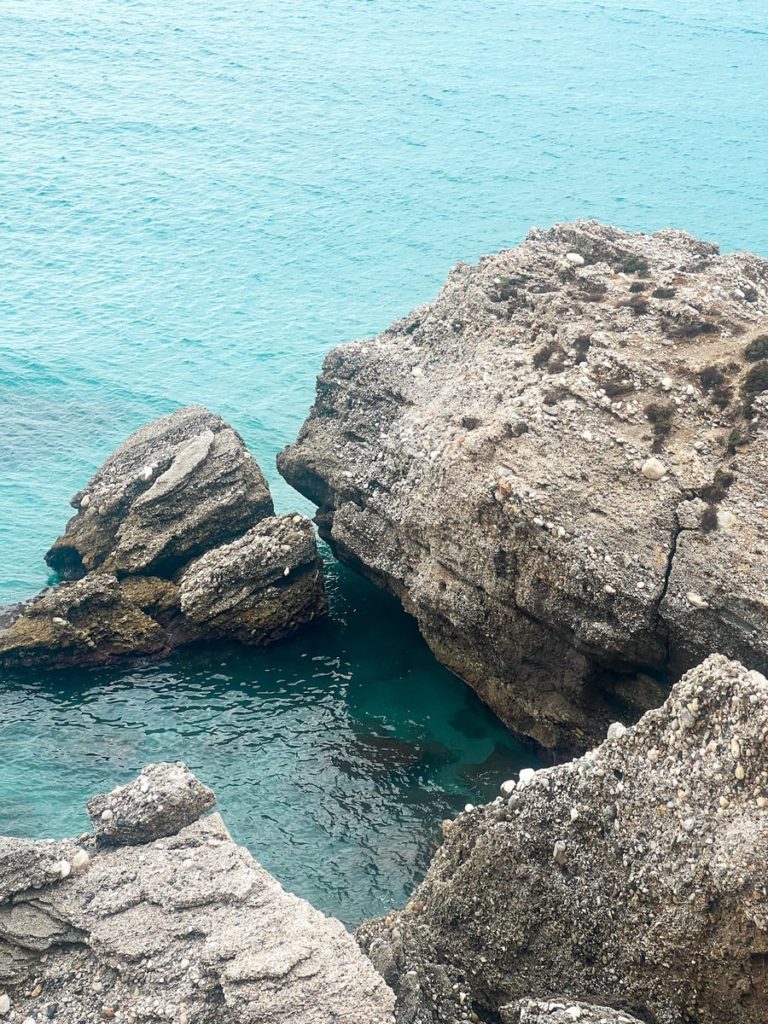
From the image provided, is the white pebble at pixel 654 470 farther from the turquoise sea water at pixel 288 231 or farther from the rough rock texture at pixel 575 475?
the turquoise sea water at pixel 288 231

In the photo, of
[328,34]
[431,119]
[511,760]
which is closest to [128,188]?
[431,119]

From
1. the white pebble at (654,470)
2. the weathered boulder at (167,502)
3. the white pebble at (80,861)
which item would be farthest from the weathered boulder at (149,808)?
the weathered boulder at (167,502)

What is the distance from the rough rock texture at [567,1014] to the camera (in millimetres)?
14477

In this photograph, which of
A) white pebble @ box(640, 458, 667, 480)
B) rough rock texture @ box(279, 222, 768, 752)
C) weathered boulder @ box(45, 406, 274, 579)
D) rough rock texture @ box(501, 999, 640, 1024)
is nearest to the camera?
rough rock texture @ box(501, 999, 640, 1024)

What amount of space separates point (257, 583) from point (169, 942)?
14060mm

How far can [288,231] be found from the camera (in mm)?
72750

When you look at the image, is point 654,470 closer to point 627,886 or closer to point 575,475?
point 575,475

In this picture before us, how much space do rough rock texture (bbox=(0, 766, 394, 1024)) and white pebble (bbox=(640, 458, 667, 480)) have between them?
11098mm

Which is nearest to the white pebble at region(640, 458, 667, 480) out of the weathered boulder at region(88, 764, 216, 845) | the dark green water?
the dark green water

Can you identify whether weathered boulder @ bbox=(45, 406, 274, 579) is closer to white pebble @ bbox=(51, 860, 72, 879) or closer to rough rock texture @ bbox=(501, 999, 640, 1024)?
white pebble @ bbox=(51, 860, 72, 879)

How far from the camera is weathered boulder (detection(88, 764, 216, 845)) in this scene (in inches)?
781

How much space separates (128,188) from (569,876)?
67.7 meters

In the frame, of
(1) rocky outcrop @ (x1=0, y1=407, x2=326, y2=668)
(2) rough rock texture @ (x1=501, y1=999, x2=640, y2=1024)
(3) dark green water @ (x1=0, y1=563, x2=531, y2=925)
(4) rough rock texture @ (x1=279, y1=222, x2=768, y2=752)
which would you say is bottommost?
(3) dark green water @ (x1=0, y1=563, x2=531, y2=925)

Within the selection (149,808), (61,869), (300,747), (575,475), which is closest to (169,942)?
(61,869)
